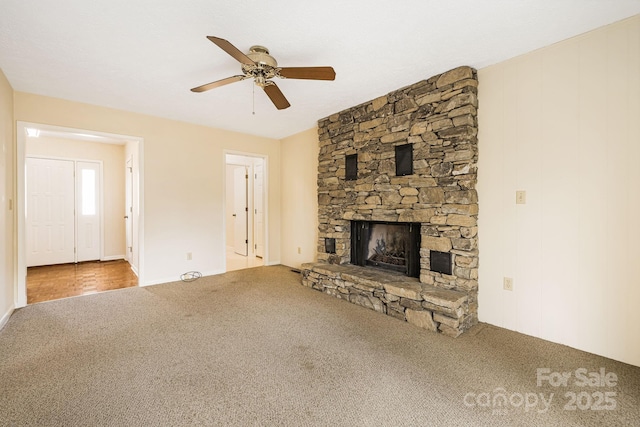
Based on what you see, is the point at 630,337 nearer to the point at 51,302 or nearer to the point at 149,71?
the point at 149,71

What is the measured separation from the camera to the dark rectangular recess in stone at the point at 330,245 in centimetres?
412

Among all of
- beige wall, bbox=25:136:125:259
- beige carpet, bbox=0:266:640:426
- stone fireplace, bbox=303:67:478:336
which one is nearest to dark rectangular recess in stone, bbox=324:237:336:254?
stone fireplace, bbox=303:67:478:336

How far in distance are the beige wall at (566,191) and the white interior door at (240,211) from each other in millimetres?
5038

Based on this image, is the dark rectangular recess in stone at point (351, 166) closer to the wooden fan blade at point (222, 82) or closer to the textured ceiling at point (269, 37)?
the textured ceiling at point (269, 37)

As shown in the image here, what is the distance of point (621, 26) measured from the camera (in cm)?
203

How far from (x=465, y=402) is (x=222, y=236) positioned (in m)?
4.14

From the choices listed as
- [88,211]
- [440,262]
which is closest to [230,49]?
[440,262]

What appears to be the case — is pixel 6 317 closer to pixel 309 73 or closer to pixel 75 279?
pixel 75 279

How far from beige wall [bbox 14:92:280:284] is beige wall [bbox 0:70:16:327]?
413 millimetres

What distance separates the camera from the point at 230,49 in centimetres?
190

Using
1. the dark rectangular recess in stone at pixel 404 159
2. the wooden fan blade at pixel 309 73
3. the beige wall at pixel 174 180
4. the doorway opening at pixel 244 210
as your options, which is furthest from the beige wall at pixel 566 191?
the doorway opening at pixel 244 210

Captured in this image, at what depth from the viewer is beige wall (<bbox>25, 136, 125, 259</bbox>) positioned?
559 cm

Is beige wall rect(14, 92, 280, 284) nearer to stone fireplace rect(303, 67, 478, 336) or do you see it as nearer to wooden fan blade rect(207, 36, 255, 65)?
stone fireplace rect(303, 67, 478, 336)

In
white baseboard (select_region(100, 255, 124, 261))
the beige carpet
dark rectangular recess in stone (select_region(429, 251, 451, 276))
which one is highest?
dark rectangular recess in stone (select_region(429, 251, 451, 276))
